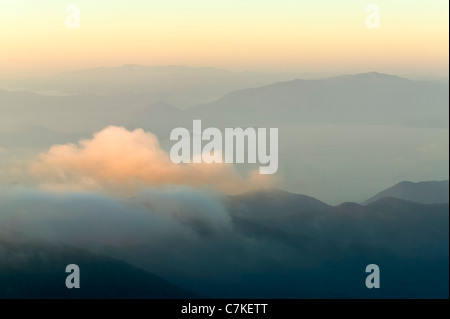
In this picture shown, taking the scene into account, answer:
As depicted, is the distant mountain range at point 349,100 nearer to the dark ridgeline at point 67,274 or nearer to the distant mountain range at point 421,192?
the distant mountain range at point 421,192

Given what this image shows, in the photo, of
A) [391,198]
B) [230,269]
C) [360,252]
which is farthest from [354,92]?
[230,269]

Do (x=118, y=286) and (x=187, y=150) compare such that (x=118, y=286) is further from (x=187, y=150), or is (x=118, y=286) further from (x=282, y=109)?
(x=282, y=109)

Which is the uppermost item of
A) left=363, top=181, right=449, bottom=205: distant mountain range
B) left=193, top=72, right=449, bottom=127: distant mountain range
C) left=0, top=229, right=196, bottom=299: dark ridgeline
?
left=193, top=72, right=449, bottom=127: distant mountain range

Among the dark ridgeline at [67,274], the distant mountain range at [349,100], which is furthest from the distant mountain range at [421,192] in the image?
the dark ridgeline at [67,274]

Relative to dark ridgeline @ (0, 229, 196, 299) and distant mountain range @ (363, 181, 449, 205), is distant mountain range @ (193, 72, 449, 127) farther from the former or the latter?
dark ridgeline @ (0, 229, 196, 299)

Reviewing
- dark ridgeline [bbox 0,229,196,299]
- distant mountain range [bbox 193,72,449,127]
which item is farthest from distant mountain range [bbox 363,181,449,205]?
dark ridgeline [bbox 0,229,196,299]

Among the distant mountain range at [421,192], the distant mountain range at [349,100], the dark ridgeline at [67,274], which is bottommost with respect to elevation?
the dark ridgeline at [67,274]

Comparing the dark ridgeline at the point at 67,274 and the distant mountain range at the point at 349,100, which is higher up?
the distant mountain range at the point at 349,100
